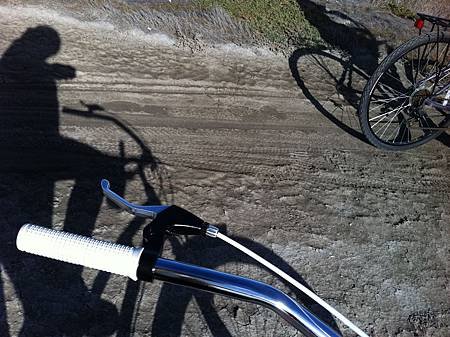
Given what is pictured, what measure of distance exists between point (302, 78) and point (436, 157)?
1581 mm

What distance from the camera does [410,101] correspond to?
4.34 meters

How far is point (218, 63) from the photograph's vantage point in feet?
16.8

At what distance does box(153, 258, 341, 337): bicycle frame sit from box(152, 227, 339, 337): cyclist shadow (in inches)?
65.7

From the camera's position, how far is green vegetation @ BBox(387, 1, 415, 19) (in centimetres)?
641

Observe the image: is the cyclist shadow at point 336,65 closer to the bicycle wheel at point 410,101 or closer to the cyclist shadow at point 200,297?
the bicycle wheel at point 410,101

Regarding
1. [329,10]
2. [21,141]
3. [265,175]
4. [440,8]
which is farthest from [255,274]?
[440,8]

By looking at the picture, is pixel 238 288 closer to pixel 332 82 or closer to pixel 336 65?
pixel 332 82

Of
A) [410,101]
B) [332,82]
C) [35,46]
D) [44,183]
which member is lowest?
[44,183]

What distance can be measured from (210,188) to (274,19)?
A: 2956 millimetres

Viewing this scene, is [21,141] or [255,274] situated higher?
[255,274]

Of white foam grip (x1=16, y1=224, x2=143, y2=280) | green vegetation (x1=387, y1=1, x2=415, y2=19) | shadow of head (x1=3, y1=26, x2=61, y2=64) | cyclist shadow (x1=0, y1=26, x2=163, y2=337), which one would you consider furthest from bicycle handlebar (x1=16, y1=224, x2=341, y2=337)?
green vegetation (x1=387, y1=1, x2=415, y2=19)

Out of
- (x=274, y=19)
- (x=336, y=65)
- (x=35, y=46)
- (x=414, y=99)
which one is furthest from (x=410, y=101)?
(x=35, y=46)

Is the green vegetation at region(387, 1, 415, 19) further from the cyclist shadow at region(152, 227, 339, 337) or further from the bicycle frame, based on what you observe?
the bicycle frame

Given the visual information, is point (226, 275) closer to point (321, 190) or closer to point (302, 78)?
point (321, 190)
